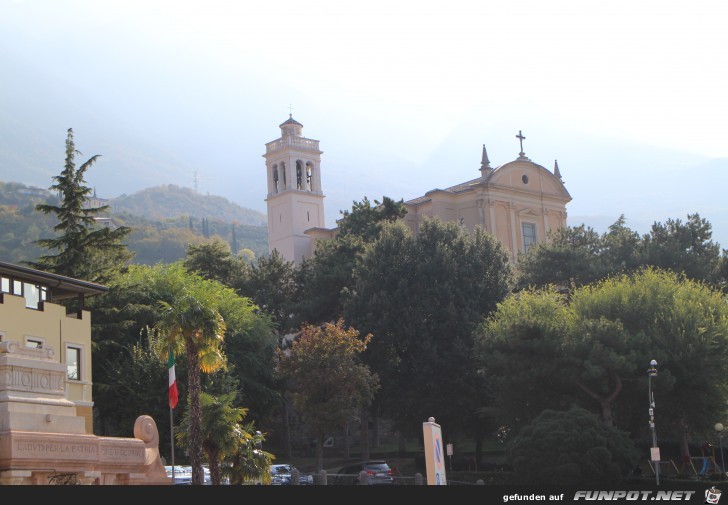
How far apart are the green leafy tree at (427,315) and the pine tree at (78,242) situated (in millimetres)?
14822

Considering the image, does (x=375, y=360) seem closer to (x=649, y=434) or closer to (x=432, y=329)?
(x=432, y=329)

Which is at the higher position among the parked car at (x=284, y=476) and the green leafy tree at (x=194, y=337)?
the green leafy tree at (x=194, y=337)

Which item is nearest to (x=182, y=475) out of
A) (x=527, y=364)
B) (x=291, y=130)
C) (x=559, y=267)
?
(x=527, y=364)

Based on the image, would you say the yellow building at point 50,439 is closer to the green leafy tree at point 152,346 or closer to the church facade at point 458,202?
the green leafy tree at point 152,346

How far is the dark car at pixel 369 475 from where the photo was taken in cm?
4956

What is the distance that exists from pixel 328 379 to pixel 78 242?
47.8 feet

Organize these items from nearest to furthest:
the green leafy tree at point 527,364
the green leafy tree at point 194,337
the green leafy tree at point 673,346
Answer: the green leafy tree at point 194,337, the green leafy tree at point 673,346, the green leafy tree at point 527,364

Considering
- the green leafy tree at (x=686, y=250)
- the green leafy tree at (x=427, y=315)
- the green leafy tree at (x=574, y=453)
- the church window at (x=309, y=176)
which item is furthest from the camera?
the church window at (x=309, y=176)

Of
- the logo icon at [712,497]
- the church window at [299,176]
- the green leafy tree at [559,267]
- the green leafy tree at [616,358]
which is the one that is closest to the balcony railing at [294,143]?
the church window at [299,176]

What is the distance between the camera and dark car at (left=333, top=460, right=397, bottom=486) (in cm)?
4956

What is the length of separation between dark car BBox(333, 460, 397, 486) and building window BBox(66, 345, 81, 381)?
41.0ft

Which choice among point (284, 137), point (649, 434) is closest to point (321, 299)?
point (649, 434)

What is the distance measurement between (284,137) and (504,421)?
53844mm

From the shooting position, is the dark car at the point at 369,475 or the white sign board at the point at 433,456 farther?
the dark car at the point at 369,475
